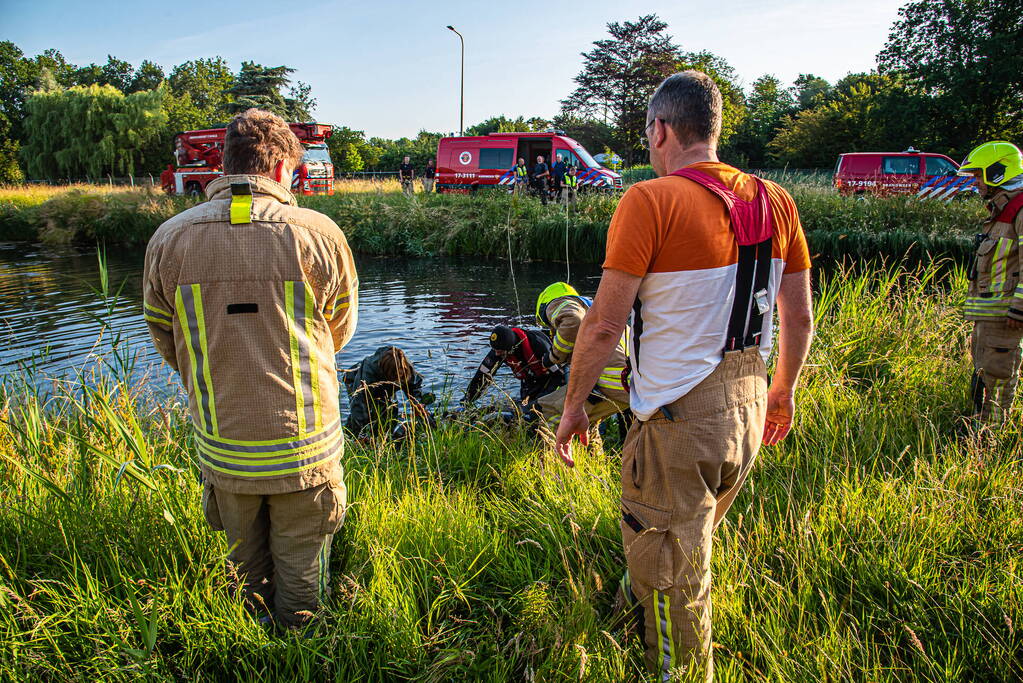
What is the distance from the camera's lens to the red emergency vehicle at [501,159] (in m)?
21.1

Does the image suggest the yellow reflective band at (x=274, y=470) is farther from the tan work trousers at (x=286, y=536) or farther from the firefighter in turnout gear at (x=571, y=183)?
the firefighter in turnout gear at (x=571, y=183)

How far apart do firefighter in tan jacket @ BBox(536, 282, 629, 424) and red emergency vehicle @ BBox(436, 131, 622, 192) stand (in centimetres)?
1636

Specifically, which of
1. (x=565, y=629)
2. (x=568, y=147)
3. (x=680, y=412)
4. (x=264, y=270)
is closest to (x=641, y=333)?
(x=680, y=412)

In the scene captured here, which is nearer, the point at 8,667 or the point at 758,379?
the point at 8,667

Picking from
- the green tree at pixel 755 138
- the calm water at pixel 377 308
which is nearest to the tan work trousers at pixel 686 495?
A: the calm water at pixel 377 308

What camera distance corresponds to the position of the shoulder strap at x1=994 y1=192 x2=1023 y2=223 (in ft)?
12.8

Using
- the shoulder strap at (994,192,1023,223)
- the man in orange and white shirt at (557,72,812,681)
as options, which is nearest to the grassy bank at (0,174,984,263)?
the shoulder strap at (994,192,1023,223)

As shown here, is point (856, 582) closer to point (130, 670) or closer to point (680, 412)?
point (680, 412)

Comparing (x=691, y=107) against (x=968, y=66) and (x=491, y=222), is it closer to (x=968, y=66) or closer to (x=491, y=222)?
(x=491, y=222)

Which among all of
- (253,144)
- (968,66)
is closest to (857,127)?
(968,66)

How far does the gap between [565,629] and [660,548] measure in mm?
404

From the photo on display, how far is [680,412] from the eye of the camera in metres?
1.95

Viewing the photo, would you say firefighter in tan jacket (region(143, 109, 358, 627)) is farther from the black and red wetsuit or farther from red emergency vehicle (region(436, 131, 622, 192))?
red emergency vehicle (region(436, 131, 622, 192))

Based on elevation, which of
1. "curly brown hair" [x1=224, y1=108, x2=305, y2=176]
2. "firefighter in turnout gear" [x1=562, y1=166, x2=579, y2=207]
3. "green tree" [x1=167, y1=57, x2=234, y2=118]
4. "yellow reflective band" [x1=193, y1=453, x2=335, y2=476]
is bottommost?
"yellow reflective band" [x1=193, y1=453, x2=335, y2=476]
